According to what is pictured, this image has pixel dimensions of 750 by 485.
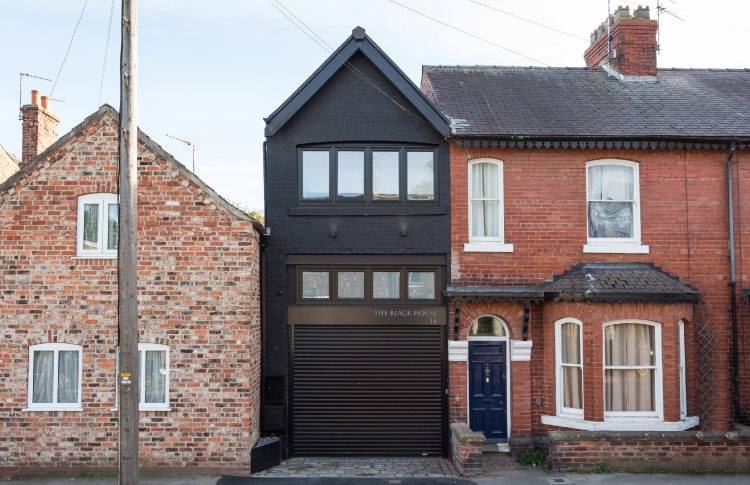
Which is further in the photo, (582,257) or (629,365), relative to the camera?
(582,257)

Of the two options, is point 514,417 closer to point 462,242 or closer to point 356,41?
point 462,242

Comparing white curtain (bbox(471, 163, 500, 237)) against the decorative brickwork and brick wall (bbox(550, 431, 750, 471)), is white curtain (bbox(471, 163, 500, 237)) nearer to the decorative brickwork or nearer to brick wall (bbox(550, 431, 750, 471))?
the decorative brickwork

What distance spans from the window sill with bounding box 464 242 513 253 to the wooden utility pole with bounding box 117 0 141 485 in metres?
6.57

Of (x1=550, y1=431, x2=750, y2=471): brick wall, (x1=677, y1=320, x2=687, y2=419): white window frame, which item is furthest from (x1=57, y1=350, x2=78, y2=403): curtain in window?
(x1=677, y1=320, x2=687, y2=419): white window frame

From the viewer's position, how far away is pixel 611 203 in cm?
1183

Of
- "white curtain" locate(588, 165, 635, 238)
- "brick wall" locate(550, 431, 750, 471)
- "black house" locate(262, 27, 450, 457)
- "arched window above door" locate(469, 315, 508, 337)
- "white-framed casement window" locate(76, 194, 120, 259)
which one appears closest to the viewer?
"brick wall" locate(550, 431, 750, 471)

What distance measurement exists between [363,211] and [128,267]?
5232 millimetres

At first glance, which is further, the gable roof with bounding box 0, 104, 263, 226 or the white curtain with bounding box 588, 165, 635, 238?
the white curtain with bounding box 588, 165, 635, 238

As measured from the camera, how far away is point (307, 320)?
11445mm

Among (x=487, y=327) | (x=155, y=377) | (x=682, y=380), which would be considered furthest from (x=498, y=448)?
(x=155, y=377)

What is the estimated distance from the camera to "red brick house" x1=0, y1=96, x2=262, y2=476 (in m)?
9.92

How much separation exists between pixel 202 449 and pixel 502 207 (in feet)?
24.5

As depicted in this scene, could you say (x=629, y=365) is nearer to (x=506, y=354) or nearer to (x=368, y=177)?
(x=506, y=354)

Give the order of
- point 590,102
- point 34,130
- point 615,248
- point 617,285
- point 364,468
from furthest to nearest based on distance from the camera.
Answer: point 34,130
point 590,102
point 615,248
point 617,285
point 364,468
